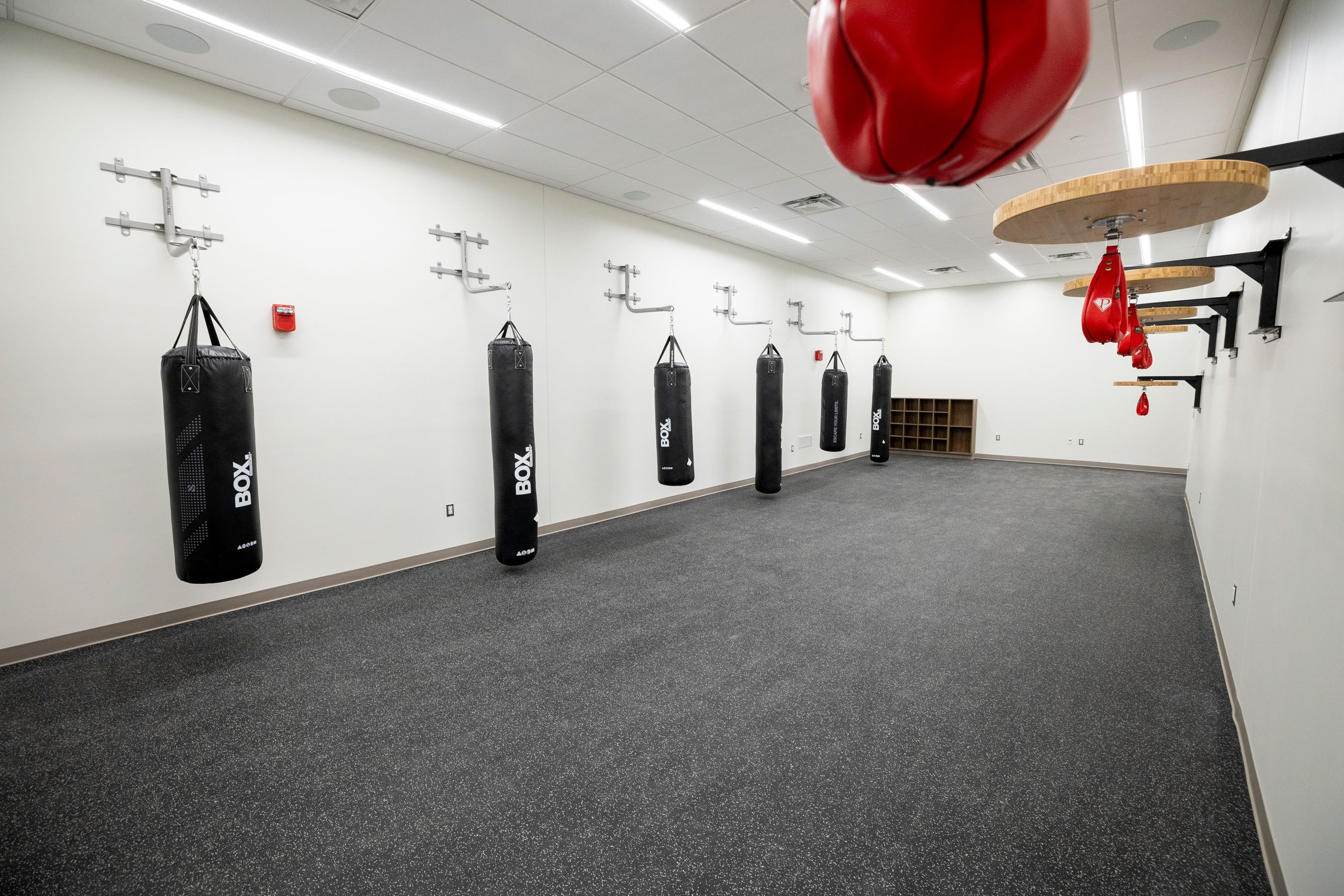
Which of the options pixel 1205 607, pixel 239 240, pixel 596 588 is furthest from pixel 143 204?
pixel 1205 607

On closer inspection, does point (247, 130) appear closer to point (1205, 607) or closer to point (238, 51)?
point (238, 51)

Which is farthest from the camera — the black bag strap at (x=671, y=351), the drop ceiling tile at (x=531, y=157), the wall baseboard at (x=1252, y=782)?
the black bag strap at (x=671, y=351)

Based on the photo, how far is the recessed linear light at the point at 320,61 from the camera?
8.71 ft

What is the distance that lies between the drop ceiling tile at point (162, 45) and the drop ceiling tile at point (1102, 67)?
3611mm

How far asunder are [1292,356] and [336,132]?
5020mm

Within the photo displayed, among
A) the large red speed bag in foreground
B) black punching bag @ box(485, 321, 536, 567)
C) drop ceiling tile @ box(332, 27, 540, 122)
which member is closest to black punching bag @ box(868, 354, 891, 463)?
black punching bag @ box(485, 321, 536, 567)

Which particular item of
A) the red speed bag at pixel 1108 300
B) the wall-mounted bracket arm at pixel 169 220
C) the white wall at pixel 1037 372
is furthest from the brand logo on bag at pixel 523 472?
the white wall at pixel 1037 372

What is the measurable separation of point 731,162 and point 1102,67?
90.6 inches

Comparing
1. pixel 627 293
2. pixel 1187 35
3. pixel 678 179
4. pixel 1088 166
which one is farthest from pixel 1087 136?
pixel 627 293

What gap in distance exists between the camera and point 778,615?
11.3ft

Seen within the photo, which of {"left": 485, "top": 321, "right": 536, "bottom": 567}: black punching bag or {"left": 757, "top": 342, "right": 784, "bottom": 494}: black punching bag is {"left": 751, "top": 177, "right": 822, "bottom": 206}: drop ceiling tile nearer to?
{"left": 757, "top": 342, "right": 784, "bottom": 494}: black punching bag

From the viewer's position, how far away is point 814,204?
214 inches

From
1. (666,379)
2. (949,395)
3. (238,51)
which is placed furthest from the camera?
(949,395)

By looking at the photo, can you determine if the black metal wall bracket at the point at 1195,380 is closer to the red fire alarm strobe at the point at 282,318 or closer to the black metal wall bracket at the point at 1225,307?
the black metal wall bracket at the point at 1225,307
